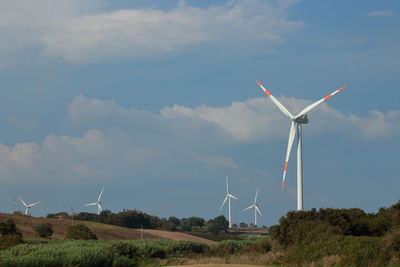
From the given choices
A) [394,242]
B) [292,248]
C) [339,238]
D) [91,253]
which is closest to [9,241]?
[91,253]

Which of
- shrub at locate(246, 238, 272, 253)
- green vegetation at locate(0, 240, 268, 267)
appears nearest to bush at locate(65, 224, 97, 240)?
green vegetation at locate(0, 240, 268, 267)

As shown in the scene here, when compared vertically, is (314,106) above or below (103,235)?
above

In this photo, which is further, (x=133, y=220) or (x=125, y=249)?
(x=133, y=220)

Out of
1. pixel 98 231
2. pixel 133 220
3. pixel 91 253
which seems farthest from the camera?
pixel 133 220

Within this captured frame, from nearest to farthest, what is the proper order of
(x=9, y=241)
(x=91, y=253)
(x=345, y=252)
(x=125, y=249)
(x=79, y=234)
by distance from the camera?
(x=345, y=252) → (x=91, y=253) → (x=9, y=241) → (x=125, y=249) → (x=79, y=234)

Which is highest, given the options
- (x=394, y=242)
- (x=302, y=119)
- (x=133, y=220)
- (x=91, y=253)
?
(x=302, y=119)

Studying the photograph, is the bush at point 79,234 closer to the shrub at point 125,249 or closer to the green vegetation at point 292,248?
the green vegetation at point 292,248

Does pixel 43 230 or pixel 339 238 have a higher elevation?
pixel 43 230

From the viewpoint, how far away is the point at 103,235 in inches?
4281

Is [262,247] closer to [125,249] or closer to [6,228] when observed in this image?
[125,249]

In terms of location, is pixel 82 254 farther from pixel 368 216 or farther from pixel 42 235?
pixel 42 235

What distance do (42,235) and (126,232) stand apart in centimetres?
2734

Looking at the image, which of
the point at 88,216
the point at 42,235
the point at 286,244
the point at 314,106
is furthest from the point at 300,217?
the point at 88,216

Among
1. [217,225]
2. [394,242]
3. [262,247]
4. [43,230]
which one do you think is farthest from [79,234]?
[217,225]
